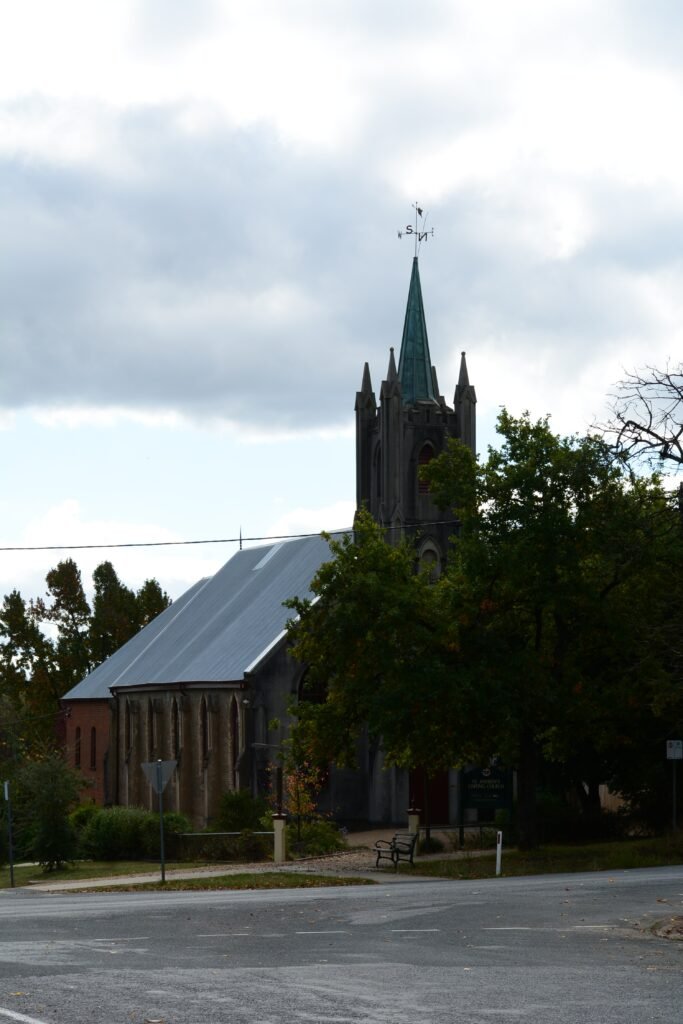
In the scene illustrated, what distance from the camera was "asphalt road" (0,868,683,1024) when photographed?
11.3 meters

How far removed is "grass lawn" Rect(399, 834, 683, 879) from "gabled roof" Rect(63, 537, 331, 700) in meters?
18.2

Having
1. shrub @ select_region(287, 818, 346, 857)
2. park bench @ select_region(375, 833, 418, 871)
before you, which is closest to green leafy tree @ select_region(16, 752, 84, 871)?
shrub @ select_region(287, 818, 346, 857)

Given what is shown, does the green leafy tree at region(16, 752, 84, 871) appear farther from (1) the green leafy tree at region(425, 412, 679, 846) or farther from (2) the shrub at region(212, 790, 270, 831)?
(1) the green leafy tree at region(425, 412, 679, 846)

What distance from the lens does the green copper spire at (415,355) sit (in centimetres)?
6019

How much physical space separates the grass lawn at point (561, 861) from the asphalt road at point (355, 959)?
21.9ft

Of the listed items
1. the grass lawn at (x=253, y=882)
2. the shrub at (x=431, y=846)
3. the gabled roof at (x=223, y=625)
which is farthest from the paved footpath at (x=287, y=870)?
the gabled roof at (x=223, y=625)

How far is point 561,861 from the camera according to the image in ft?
110

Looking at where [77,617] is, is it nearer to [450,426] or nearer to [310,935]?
[450,426]

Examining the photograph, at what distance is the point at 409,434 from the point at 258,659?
11656 millimetres

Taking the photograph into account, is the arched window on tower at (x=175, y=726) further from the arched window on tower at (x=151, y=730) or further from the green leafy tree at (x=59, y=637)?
the green leafy tree at (x=59, y=637)

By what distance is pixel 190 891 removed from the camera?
98.7 feet

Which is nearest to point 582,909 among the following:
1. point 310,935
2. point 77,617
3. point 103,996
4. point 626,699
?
point 310,935

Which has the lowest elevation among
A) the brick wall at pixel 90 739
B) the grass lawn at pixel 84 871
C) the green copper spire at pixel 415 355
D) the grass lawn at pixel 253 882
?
the grass lawn at pixel 84 871

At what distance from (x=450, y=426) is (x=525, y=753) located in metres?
24.8
